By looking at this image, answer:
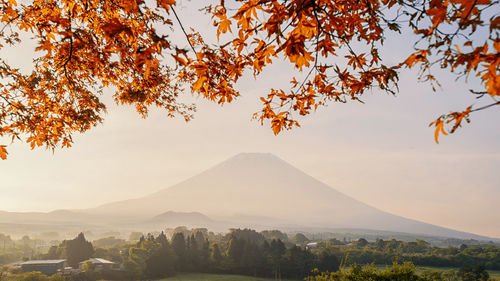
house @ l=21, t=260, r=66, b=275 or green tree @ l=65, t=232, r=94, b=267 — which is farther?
green tree @ l=65, t=232, r=94, b=267

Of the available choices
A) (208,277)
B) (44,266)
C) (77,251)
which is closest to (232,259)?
(208,277)

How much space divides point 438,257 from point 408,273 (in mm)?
53738

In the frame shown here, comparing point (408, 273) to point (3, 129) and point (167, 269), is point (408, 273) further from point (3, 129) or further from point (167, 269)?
point (167, 269)

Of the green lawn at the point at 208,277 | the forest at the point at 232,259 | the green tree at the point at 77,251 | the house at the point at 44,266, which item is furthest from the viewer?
the green tree at the point at 77,251

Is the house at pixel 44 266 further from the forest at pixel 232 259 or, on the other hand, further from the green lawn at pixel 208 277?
the green lawn at pixel 208 277

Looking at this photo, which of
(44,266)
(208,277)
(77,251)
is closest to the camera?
(44,266)

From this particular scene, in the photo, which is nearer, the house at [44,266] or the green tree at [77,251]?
the house at [44,266]

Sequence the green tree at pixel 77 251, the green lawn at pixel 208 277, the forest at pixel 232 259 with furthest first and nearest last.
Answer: the green tree at pixel 77 251 → the forest at pixel 232 259 → the green lawn at pixel 208 277

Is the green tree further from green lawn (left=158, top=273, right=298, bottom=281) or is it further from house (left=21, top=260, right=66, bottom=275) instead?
green lawn (left=158, top=273, right=298, bottom=281)

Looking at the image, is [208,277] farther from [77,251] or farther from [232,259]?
[77,251]

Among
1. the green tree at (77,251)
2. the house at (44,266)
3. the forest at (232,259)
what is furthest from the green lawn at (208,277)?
the house at (44,266)

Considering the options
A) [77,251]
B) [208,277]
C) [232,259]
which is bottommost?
[208,277]

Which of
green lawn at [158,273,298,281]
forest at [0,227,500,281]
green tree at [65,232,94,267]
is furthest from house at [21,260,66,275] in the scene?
green lawn at [158,273,298,281]

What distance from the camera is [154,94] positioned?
5.73m
